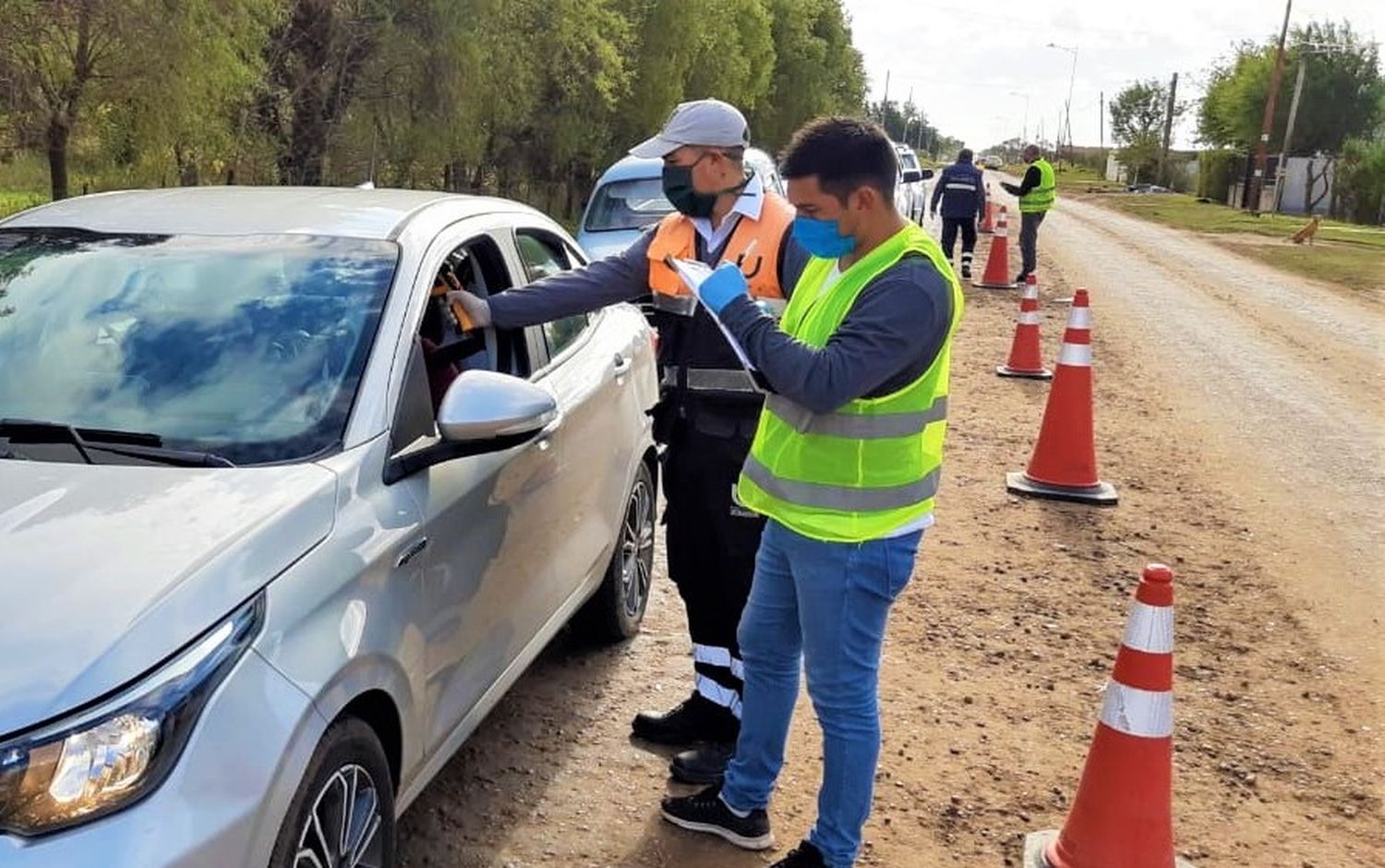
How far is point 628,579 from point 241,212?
2.05 meters

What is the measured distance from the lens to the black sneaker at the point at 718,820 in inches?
138

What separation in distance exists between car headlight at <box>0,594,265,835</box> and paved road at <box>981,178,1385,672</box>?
15.3ft

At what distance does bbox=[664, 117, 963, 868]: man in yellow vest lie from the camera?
2.74 metres

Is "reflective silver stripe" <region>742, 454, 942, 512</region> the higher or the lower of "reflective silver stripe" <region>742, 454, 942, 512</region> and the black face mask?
the lower

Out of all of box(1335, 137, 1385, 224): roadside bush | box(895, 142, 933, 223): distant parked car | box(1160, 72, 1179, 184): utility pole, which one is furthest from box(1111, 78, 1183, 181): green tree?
box(895, 142, 933, 223): distant parked car

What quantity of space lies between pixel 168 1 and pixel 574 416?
332 inches

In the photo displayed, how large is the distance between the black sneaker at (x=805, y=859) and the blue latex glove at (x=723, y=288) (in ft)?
4.63

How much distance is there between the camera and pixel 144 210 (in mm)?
3631

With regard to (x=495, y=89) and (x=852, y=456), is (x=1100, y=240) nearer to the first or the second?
(x=495, y=89)

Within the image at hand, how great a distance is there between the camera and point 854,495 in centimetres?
290

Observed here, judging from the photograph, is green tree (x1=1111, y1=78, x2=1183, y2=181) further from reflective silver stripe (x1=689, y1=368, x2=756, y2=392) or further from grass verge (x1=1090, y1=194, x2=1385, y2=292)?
reflective silver stripe (x1=689, y1=368, x2=756, y2=392)

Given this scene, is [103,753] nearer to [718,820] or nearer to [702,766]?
[718,820]

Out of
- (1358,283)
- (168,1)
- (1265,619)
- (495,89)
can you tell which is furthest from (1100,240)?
(1265,619)

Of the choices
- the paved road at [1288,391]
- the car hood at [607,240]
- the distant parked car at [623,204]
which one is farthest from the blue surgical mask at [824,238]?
the distant parked car at [623,204]
